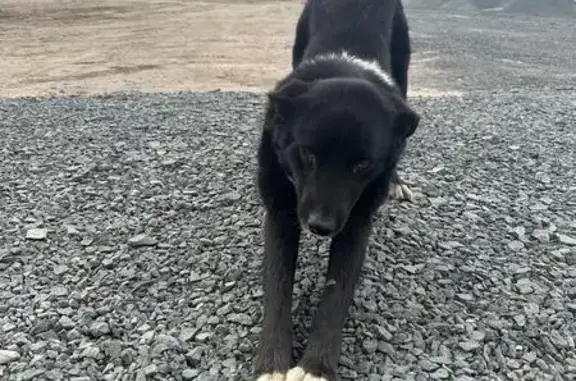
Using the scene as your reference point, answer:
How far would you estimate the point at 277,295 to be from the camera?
11.1 feet

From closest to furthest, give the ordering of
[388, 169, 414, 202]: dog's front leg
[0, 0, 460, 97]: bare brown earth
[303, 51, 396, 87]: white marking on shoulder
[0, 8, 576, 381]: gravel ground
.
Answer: [0, 8, 576, 381]: gravel ground
[303, 51, 396, 87]: white marking on shoulder
[388, 169, 414, 202]: dog's front leg
[0, 0, 460, 97]: bare brown earth

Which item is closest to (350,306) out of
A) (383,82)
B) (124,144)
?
(383,82)

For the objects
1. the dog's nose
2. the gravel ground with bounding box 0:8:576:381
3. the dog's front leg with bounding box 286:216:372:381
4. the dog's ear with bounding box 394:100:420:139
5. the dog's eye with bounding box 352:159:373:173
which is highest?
the dog's ear with bounding box 394:100:420:139

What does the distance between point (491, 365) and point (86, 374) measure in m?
1.84

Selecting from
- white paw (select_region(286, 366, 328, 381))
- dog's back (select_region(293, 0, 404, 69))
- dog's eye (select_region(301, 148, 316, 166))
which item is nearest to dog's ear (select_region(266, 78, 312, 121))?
dog's eye (select_region(301, 148, 316, 166))

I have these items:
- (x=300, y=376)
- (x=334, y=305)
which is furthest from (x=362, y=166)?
(x=300, y=376)

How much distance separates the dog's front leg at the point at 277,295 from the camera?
3121 mm

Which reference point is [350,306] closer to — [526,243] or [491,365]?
[491,365]

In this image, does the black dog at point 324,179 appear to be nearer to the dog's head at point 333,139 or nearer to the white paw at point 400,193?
the dog's head at point 333,139

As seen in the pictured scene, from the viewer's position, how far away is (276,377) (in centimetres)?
306

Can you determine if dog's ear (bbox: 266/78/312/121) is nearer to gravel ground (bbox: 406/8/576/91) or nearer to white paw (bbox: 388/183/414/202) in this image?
white paw (bbox: 388/183/414/202)

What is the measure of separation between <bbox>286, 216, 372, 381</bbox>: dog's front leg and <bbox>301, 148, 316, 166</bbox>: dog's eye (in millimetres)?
453

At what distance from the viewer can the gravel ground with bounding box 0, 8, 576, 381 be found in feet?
11.0

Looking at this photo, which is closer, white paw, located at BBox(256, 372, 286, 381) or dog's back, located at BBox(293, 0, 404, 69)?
white paw, located at BBox(256, 372, 286, 381)
